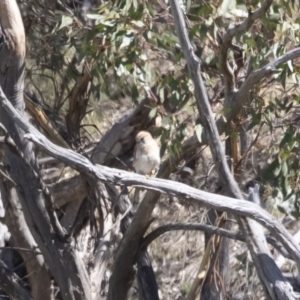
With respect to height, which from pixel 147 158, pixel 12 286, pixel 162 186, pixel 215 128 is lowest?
pixel 12 286

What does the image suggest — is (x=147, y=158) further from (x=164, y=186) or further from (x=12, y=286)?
(x=164, y=186)

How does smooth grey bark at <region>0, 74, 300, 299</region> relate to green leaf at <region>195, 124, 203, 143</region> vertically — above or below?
below

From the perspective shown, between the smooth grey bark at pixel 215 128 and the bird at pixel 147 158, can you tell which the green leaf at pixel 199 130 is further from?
the bird at pixel 147 158

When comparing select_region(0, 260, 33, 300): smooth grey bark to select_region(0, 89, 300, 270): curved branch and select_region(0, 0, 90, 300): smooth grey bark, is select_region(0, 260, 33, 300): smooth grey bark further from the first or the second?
select_region(0, 89, 300, 270): curved branch

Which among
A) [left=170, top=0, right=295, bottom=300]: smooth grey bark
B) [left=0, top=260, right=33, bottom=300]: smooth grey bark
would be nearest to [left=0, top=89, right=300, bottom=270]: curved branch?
[left=170, top=0, right=295, bottom=300]: smooth grey bark

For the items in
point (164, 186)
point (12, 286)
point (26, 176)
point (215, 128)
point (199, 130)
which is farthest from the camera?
point (12, 286)

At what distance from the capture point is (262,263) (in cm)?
452

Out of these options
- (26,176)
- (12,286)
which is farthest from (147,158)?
(12,286)

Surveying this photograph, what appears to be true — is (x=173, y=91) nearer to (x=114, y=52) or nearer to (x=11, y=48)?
(x=114, y=52)

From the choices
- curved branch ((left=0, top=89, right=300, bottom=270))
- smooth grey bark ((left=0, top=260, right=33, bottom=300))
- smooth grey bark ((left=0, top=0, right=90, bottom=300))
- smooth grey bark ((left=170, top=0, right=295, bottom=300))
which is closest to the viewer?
curved branch ((left=0, top=89, right=300, bottom=270))

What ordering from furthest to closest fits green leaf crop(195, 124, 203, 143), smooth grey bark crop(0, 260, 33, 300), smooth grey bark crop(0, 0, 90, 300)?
smooth grey bark crop(0, 260, 33, 300)
smooth grey bark crop(0, 0, 90, 300)
green leaf crop(195, 124, 203, 143)

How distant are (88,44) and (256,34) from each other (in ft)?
3.59

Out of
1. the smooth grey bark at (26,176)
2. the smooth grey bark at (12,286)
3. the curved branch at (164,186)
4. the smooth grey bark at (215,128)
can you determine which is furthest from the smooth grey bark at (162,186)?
the smooth grey bark at (12,286)

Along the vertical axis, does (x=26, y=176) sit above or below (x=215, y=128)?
below
